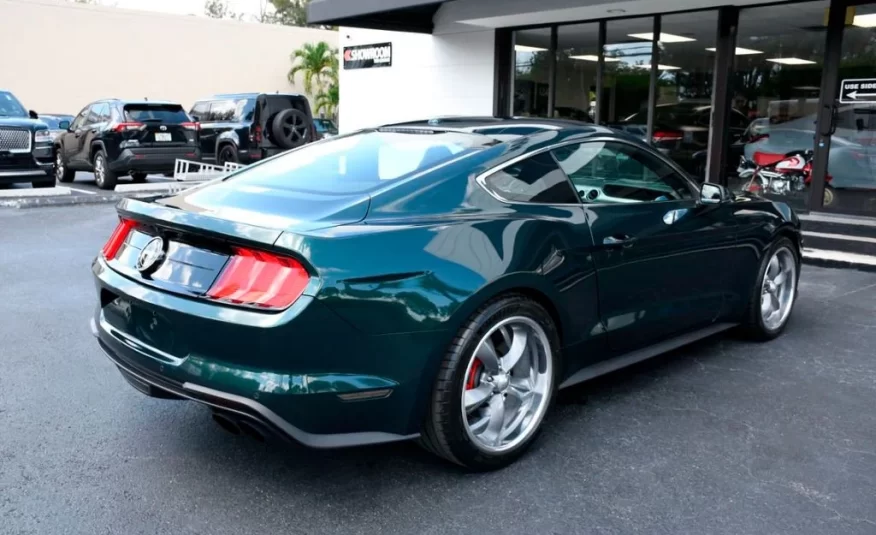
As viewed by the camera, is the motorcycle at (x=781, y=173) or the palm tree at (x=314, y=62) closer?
the motorcycle at (x=781, y=173)

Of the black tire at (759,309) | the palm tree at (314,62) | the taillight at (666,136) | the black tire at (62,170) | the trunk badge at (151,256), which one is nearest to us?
the trunk badge at (151,256)

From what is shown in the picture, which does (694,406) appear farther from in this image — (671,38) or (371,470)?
(671,38)

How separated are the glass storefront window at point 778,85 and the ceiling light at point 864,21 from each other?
367 mm

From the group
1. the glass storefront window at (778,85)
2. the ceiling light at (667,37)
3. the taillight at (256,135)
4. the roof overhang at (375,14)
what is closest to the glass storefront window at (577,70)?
the ceiling light at (667,37)

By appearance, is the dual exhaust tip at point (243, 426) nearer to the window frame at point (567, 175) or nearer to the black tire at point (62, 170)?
the window frame at point (567, 175)

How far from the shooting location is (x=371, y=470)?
3.39 m

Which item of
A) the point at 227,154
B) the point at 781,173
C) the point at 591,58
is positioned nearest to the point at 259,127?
the point at 227,154

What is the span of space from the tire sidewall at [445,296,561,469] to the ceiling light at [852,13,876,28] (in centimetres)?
821

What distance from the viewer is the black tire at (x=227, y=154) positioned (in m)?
16.6

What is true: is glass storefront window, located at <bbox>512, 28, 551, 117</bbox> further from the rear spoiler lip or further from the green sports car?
the rear spoiler lip

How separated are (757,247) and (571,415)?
1.92 metres

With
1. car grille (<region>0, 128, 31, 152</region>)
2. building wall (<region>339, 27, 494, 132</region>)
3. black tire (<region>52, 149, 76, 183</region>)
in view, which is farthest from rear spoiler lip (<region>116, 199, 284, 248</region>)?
black tire (<region>52, 149, 76, 183</region>)

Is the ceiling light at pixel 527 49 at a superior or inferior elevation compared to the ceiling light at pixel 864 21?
inferior

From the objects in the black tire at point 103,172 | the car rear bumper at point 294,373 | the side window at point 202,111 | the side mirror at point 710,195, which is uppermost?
the side window at point 202,111
